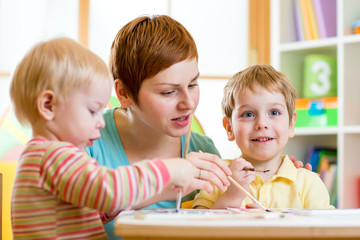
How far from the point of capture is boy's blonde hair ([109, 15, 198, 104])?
137 cm

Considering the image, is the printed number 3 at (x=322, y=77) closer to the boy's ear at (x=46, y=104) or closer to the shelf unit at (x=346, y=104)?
the shelf unit at (x=346, y=104)

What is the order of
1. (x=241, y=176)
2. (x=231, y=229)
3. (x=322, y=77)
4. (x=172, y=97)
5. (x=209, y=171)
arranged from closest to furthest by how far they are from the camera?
(x=231, y=229), (x=209, y=171), (x=241, y=176), (x=172, y=97), (x=322, y=77)

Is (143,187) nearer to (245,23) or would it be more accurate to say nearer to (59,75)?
(59,75)

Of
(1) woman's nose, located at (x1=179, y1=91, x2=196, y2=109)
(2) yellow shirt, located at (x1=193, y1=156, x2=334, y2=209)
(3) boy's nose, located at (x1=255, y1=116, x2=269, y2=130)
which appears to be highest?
(1) woman's nose, located at (x1=179, y1=91, x2=196, y2=109)

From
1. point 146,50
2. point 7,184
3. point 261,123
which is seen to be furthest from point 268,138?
point 7,184

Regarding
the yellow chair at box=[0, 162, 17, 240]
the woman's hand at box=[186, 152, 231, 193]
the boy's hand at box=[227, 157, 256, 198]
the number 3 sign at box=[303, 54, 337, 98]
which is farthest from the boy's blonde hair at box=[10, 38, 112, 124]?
the number 3 sign at box=[303, 54, 337, 98]

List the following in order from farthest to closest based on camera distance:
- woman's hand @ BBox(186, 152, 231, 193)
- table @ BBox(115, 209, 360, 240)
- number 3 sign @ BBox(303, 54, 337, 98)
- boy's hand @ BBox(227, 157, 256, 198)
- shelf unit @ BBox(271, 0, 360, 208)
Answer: number 3 sign @ BBox(303, 54, 337, 98) < shelf unit @ BBox(271, 0, 360, 208) < boy's hand @ BBox(227, 157, 256, 198) < woman's hand @ BBox(186, 152, 231, 193) < table @ BBox(115, 209, 360, 240)

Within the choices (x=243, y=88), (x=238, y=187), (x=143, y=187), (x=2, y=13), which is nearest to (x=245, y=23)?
(x=2, y=13)

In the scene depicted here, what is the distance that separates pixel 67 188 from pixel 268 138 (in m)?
0.69

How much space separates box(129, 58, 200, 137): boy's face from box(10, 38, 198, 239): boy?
0.32 m

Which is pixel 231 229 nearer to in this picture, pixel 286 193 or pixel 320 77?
pixel 286 193

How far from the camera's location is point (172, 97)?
4.51 feet

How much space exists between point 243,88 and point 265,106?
0.27ft

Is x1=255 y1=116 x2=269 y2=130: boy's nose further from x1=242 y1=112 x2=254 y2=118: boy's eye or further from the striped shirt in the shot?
the striped shirt
